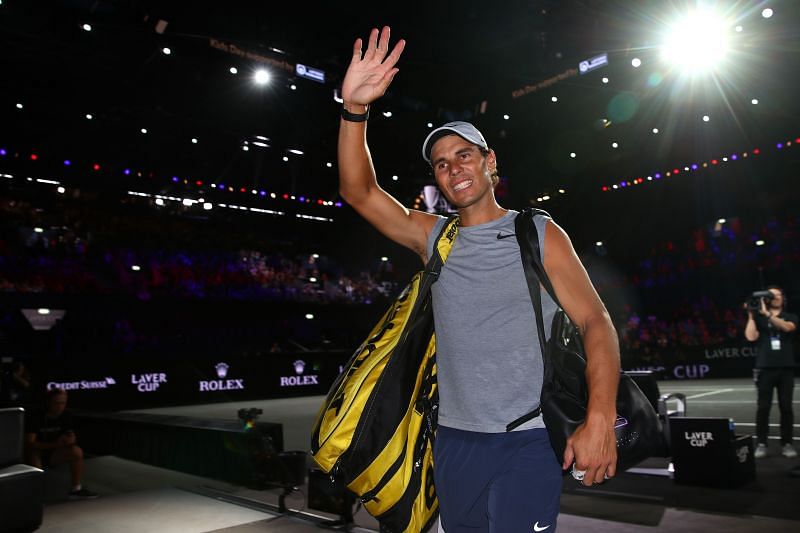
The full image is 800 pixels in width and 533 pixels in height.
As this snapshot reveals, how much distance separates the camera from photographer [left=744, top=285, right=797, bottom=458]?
6504mm

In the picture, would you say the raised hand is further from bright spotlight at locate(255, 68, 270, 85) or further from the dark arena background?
bright spotlight at locate(255, 68, 270, 85)

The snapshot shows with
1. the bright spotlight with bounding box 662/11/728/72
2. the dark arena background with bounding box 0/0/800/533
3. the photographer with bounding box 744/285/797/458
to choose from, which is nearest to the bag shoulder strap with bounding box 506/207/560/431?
the dark arena background with bounding box 0/0/800/533

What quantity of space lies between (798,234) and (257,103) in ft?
63.4

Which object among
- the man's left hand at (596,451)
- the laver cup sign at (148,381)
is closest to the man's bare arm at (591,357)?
the man's left hand at (596,451)

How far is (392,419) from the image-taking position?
1915 mm

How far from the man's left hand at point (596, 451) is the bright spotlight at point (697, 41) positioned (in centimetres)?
1200

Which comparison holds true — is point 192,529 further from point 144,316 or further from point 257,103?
point 144,316

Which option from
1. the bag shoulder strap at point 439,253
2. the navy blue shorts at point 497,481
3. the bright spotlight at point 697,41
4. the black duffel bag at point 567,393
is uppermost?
the bright spotlight at point 697,41

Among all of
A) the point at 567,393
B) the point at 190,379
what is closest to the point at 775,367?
the point at 567,393

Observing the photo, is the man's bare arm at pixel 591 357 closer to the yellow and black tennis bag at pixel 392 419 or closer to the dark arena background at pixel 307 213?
the yellow and black tennis bag at pixel 392 419

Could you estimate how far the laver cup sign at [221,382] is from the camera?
1786cm

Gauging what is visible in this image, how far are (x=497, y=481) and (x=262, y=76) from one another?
503 inches

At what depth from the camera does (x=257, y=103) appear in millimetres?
16156

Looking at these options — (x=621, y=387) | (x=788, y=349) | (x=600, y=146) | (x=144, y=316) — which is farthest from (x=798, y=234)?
(x=621, y=387)
